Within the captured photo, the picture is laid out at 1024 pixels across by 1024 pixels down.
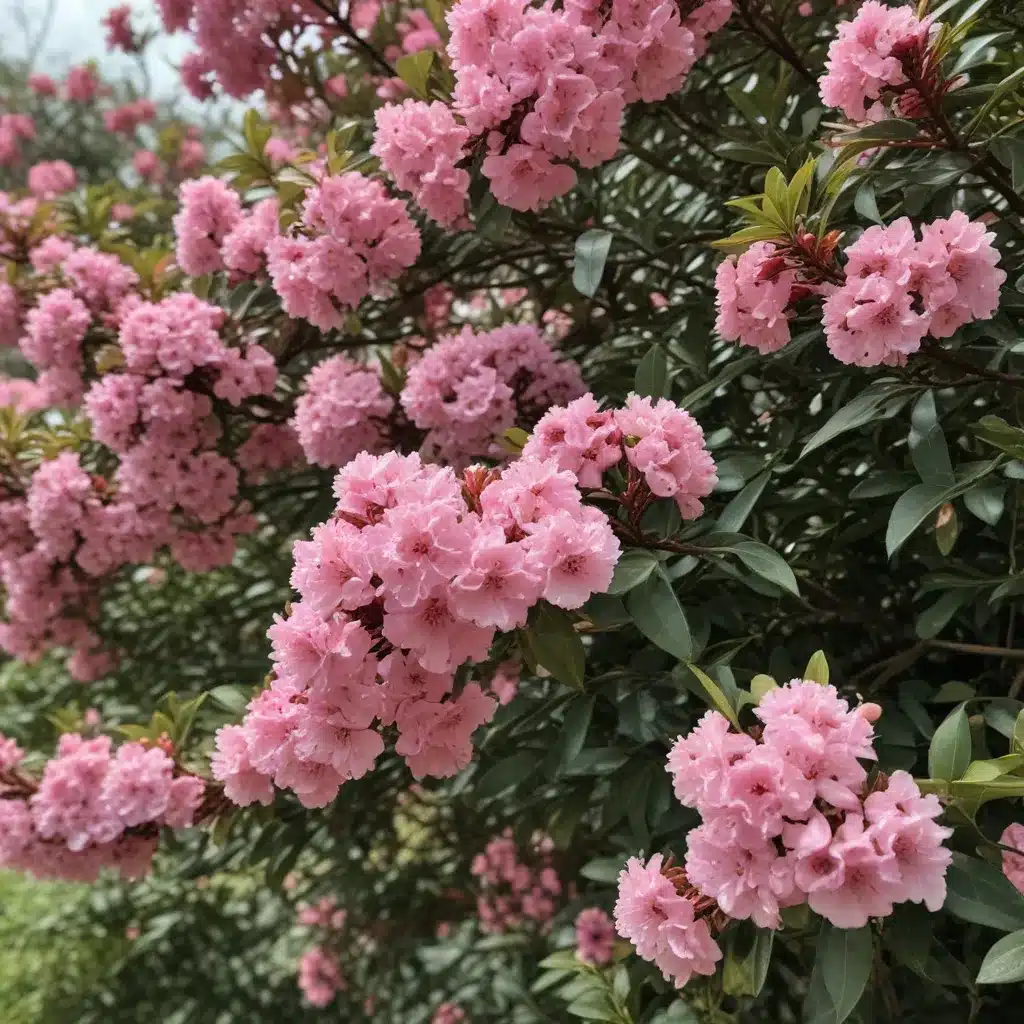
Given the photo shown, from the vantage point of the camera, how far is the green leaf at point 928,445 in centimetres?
100

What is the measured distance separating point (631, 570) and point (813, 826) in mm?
314

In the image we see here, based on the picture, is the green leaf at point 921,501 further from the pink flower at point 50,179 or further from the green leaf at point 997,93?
the pink flower at point 50,179

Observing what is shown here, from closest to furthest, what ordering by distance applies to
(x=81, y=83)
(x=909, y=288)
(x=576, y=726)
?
(x=909, y=288) → (x=576, y=726) → (x=81, y=83)

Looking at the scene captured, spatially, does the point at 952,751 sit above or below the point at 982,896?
above

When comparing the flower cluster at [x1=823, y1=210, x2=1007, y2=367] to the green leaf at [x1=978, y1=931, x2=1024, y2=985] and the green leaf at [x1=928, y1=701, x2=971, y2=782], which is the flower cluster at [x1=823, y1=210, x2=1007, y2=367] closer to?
the green leaf at [x1=928, y1=701, x2=971, y2=782]

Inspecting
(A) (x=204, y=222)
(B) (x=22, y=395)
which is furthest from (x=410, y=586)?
(B) (x=22, y=395)

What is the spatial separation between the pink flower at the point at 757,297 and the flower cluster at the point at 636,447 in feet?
0.53

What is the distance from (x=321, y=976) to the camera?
2.98 meters

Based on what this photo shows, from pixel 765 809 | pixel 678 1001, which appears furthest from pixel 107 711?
pixel 765 809

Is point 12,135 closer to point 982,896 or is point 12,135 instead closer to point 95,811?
point 95,811

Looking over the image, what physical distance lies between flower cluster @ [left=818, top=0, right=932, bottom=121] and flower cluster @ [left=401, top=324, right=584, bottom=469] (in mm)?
641

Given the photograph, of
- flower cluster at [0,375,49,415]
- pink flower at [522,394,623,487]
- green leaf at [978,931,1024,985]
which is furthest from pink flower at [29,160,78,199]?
green leaf at [978,931,1024,985]

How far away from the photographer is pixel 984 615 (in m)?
1.18

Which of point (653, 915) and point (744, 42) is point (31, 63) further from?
point (653, 915)
